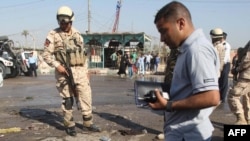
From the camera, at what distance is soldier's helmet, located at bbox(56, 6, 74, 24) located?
19.5 feet

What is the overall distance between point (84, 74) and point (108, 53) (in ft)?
94.7

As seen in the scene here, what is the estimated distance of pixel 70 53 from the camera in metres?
6.14

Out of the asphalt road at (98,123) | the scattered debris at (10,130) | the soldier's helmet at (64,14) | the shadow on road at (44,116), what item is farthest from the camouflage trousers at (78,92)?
the scattered debris at (10,130)

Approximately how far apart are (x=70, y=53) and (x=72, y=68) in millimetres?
245

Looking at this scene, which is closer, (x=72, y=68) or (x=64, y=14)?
(x=64, y=14)

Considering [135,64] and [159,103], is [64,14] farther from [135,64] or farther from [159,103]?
[135,64]

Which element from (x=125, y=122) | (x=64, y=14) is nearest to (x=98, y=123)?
(x=125, y=122)

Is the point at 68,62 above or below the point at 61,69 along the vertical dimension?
above

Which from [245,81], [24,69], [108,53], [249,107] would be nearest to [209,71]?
[245,81]

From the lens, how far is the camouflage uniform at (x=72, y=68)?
20.2 ft

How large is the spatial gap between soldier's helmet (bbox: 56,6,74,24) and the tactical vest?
31 centimetres

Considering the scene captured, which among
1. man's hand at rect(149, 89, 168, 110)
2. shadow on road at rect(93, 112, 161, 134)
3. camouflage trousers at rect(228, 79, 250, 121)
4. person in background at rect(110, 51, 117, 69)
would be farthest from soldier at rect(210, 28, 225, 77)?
person in background at rect(110, 51, 117, 69)

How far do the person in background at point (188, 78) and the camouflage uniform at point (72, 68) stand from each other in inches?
144

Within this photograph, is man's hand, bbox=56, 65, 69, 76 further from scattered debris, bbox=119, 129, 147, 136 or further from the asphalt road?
scattered debris, bbox=119, 129, 147, 136
